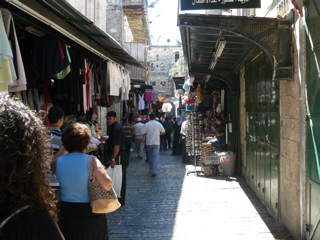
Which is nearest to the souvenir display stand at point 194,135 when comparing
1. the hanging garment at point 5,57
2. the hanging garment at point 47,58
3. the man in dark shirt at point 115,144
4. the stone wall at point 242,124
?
the stone wall at point 242,124

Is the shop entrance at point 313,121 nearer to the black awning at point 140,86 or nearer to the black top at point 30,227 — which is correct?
the black top at point 30,227

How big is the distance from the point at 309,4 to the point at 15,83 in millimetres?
3555

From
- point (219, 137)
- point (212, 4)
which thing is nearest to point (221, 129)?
point (219, 137)

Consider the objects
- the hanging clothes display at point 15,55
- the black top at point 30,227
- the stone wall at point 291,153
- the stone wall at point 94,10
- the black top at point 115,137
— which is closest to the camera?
the black top at point 30,227

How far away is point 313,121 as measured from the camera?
4.08 m

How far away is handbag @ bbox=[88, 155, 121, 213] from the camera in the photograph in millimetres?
3322

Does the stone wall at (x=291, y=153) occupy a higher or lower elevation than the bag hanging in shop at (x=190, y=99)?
lower

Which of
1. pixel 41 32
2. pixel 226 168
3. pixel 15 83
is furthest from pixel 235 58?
pixel 15 83

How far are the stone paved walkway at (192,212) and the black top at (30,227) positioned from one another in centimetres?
404

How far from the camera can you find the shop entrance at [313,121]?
3.97m

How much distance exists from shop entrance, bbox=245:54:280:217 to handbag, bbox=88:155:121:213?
10.8ft

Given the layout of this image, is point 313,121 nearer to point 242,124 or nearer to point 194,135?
point 242,124

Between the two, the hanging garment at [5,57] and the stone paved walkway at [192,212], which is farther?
the stone paved walkway at [192,212]

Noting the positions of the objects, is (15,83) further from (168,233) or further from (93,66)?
(93,66)
